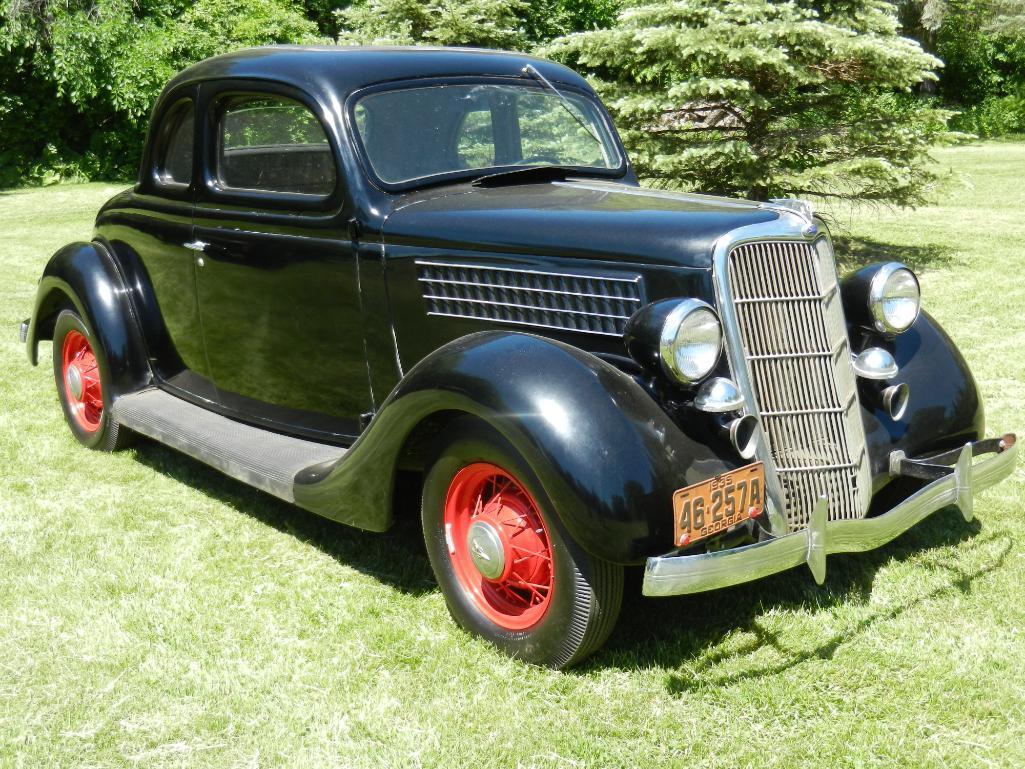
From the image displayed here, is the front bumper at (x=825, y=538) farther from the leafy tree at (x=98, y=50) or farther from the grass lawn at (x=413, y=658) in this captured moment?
the leafy tree at (x=98, y=50)

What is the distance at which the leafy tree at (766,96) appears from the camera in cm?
891

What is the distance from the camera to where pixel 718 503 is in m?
2.84

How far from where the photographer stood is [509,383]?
9.60 ft

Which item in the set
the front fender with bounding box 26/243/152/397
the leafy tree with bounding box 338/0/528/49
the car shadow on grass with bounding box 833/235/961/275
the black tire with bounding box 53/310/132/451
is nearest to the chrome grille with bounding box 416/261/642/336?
the front fender with bounding box 26/243/152/397

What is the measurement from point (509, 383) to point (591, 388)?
0.23 m

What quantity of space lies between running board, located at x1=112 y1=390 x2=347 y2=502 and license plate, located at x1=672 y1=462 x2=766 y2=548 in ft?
5.06

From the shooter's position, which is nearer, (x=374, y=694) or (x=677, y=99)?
(x=374, y=694)

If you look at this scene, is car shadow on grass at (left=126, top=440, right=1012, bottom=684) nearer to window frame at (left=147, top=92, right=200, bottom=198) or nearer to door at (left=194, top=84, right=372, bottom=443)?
door at (left=194, top=84, right=372, bottom=443)

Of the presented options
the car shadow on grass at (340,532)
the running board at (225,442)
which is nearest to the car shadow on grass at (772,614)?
the car shadow on grass at (340,532)

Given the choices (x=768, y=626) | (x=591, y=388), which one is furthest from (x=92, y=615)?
(x=768, y=626)

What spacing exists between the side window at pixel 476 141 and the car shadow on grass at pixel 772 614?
5.85ft

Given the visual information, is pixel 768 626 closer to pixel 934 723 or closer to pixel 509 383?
pixel 934 723

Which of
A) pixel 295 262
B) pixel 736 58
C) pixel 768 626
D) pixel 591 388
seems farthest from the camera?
pixel 736 58

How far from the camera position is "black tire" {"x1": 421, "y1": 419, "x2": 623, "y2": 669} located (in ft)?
9.59
